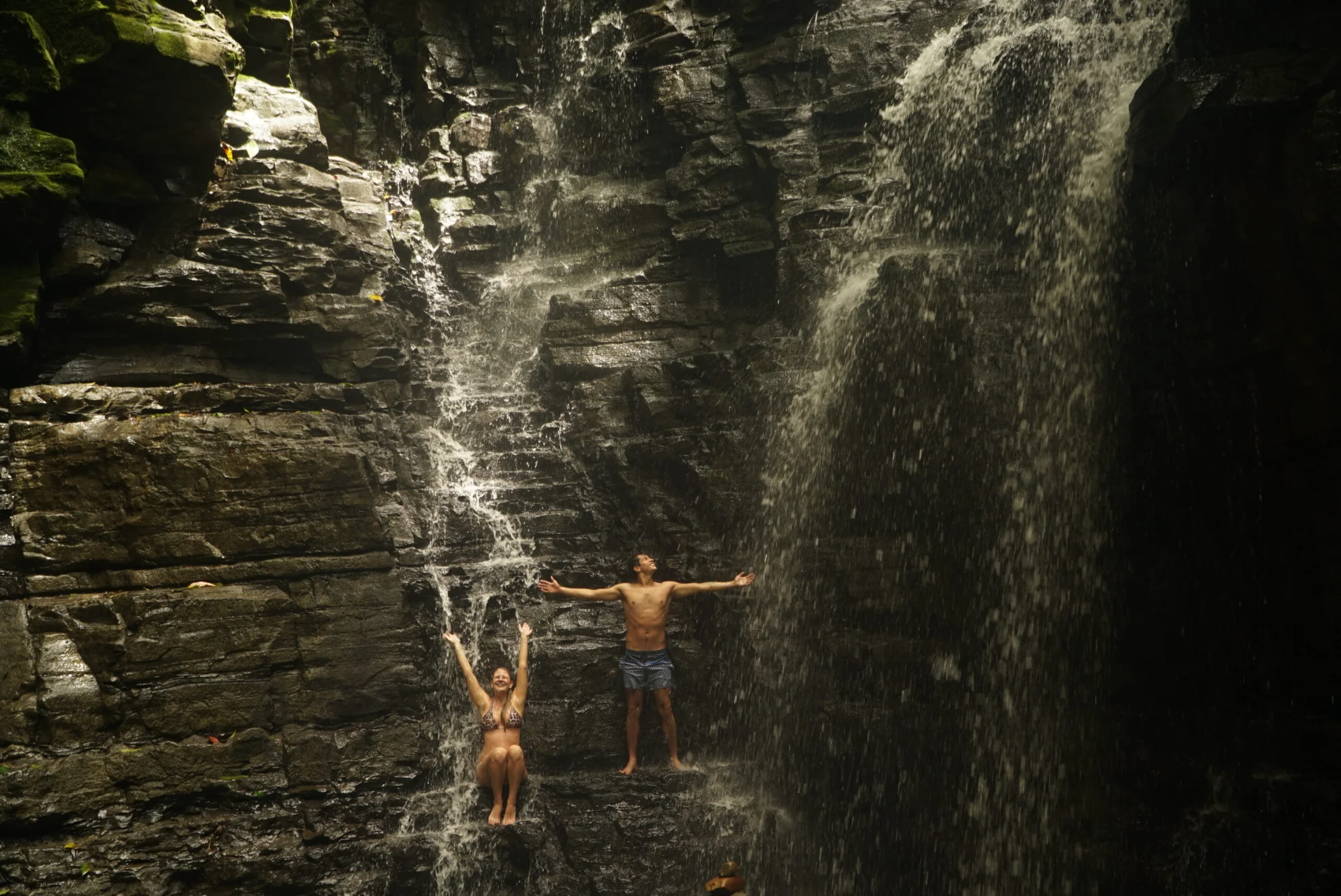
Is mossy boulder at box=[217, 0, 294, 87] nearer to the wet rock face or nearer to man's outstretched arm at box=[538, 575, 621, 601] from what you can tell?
the wet rock face

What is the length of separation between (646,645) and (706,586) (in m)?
1.00

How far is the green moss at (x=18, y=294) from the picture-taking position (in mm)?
10680

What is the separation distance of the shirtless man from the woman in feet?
3.84

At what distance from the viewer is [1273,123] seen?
8.94 meters

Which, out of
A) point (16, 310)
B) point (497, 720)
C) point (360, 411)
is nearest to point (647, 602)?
point (497, 720)

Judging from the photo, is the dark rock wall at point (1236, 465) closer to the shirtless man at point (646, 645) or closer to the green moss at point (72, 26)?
the shirtless man at point (646, 645)

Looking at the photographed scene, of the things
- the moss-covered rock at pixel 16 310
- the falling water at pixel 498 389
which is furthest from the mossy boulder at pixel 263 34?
the moss-covered rock at pixel 16 310

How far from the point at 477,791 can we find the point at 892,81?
1084cm

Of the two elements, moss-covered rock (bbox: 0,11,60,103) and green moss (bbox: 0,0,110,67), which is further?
green moss (bbox: 0,0,110,67)

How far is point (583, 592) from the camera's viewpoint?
11.3 metres

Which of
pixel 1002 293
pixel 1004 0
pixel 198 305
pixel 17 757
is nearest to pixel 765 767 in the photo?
pixel 1002 293

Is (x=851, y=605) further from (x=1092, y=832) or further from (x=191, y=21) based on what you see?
(x=191, y=21)

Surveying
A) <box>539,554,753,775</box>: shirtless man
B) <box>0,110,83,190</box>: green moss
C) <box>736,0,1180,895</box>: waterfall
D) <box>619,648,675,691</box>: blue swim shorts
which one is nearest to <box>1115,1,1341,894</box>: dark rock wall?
<box>736,0,1180,895</box>: waterfall

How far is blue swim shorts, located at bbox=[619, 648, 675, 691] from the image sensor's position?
37.2ft
